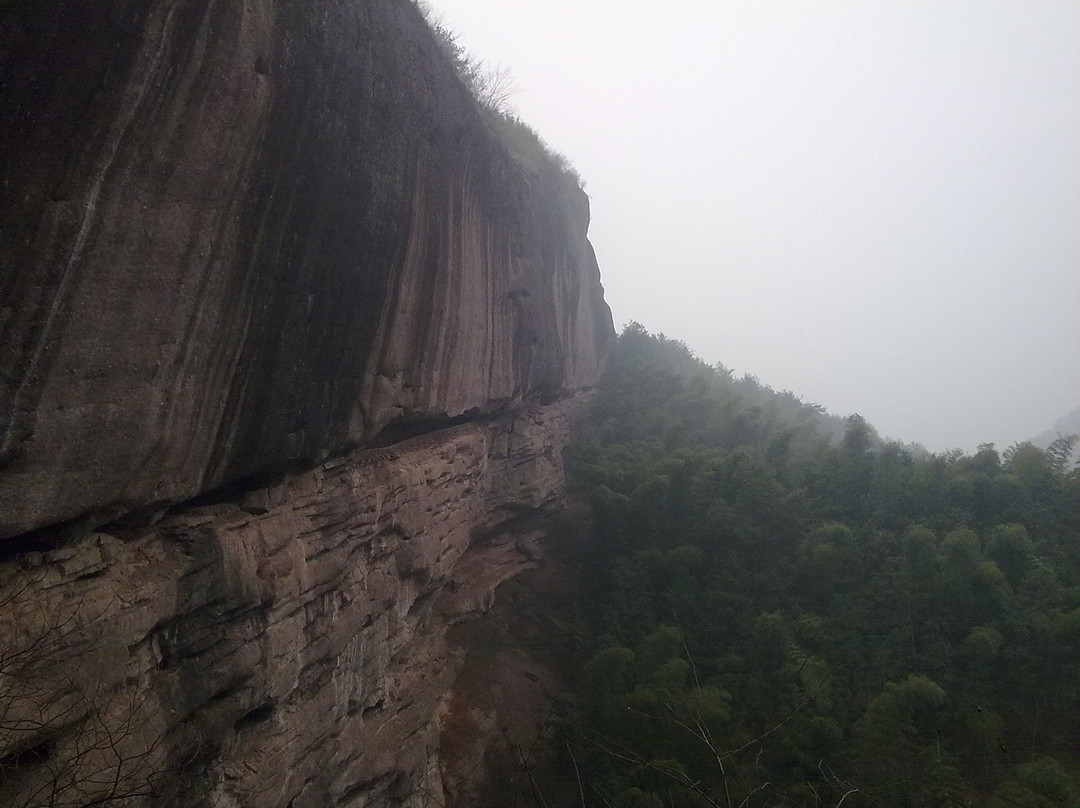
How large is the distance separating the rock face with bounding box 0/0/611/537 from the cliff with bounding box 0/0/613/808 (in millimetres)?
18

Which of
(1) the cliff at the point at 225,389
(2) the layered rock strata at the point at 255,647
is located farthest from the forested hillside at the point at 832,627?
(1) the cliff at the point at 225,389

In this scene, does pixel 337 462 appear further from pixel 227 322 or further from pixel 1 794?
pixel 1 794

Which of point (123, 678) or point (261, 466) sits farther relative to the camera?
point (261, 466)

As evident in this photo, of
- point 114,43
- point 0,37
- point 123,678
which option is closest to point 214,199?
point 114,43

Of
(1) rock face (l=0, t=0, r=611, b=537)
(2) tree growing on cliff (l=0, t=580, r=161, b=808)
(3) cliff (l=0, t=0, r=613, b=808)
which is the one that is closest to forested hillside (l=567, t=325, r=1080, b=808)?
(3) cliff (l=0, t=0, r=613, b=808)

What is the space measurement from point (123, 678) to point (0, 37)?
3877 millimetres

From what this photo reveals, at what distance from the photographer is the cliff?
3580mm

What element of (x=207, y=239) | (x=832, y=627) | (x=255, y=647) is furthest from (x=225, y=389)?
(x=832, y=627)

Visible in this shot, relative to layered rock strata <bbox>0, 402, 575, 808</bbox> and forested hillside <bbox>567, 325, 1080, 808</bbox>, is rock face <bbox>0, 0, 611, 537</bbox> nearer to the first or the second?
layered rock strata <bbox>0, 402, 575, 808</bbox>

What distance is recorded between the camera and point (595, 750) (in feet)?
29.5

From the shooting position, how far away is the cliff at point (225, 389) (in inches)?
141

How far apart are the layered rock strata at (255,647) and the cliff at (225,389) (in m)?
0.02

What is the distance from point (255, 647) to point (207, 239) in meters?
3.50

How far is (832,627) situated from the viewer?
10.4 m
